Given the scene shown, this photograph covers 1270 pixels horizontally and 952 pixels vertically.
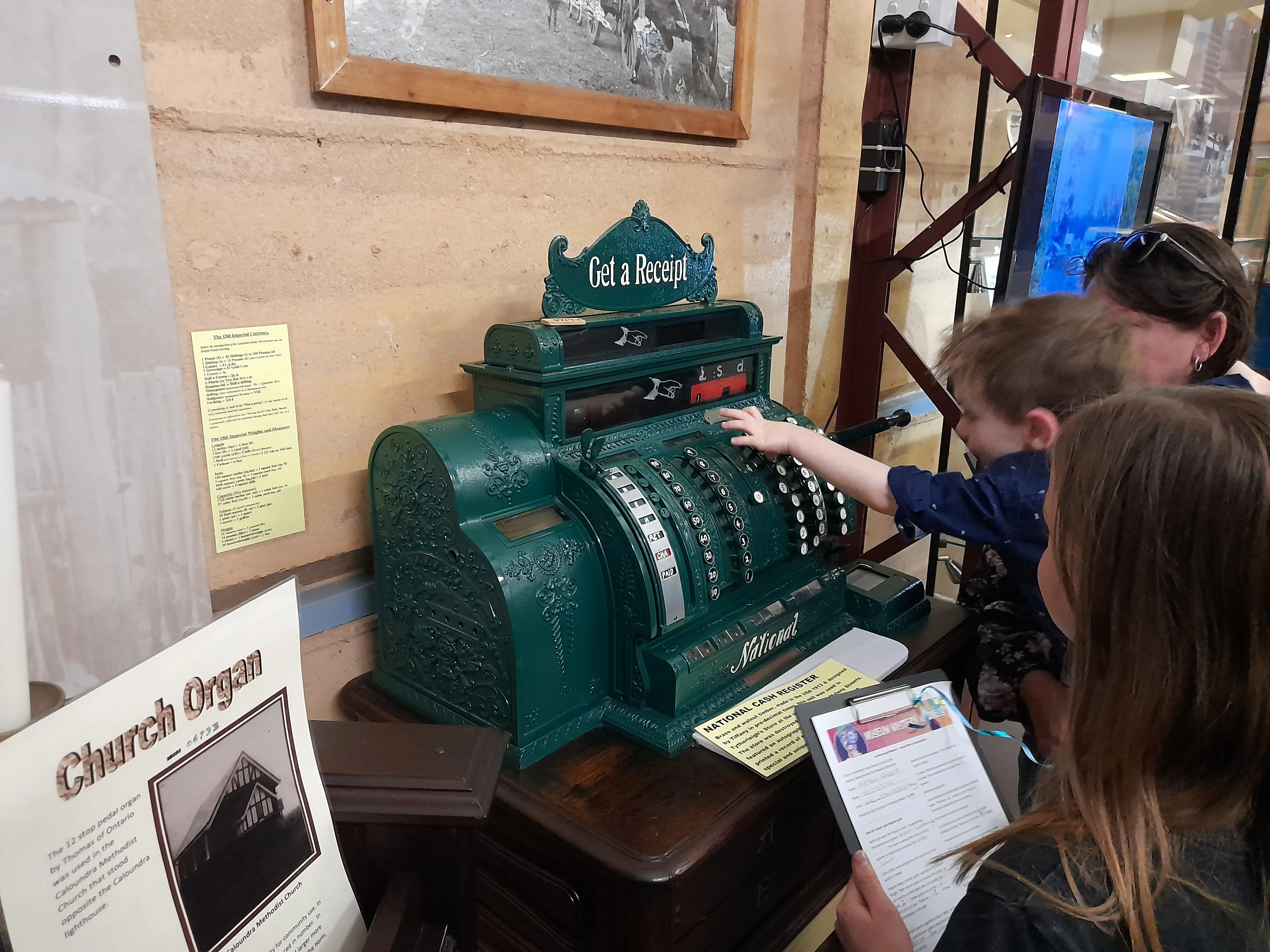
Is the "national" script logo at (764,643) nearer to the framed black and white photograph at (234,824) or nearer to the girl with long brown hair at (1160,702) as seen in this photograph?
the girl with long brown hair at (1160,702)

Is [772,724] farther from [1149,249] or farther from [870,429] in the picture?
[1149,249]

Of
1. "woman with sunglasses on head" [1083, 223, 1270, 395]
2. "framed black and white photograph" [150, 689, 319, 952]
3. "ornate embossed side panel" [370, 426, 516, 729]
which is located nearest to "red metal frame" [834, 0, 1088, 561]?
"woman with sunglasses on head" [1083, 223, 1270, 395]

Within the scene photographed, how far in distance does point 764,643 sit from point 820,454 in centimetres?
37

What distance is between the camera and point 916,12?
2115 mm

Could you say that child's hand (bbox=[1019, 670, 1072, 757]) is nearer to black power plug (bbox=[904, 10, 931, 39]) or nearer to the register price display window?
the register price display window

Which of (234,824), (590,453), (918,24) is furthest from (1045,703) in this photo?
(918,24)

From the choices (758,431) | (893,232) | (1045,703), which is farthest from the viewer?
(893,232)

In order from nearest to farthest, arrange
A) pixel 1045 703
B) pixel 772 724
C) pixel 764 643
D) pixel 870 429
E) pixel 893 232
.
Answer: pixel 772 724, pixel 764 643, pixel 1045 703, pixel 870 429, pixel 893 232

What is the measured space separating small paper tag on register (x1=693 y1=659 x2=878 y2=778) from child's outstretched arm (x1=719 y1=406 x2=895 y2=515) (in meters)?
0.33

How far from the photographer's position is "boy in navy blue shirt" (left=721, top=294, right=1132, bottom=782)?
1.46m

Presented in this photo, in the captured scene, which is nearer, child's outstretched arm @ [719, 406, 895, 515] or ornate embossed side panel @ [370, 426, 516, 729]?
ornate embossed side panel @ [370, 426, 516, 729]

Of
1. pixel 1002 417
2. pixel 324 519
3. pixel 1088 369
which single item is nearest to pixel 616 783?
pixel 324 519

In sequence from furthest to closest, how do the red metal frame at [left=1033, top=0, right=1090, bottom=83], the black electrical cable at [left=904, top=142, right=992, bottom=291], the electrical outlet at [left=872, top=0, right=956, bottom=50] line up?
the black electrical cable at [left=904, top=142, right=992, bottom=291], the electrical outlet at [left=872, top=0, right=956, bottom=50], the red metal frame at [left=1033, top=0, right=1090, bottom=83]

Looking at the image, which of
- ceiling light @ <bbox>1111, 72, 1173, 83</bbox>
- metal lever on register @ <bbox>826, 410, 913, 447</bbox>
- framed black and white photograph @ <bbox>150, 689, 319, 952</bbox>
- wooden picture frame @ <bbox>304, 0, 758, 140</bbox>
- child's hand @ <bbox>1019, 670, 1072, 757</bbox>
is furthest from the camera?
ceiling light @ <bbox>1111, 72, 1173, 83</bbox>
